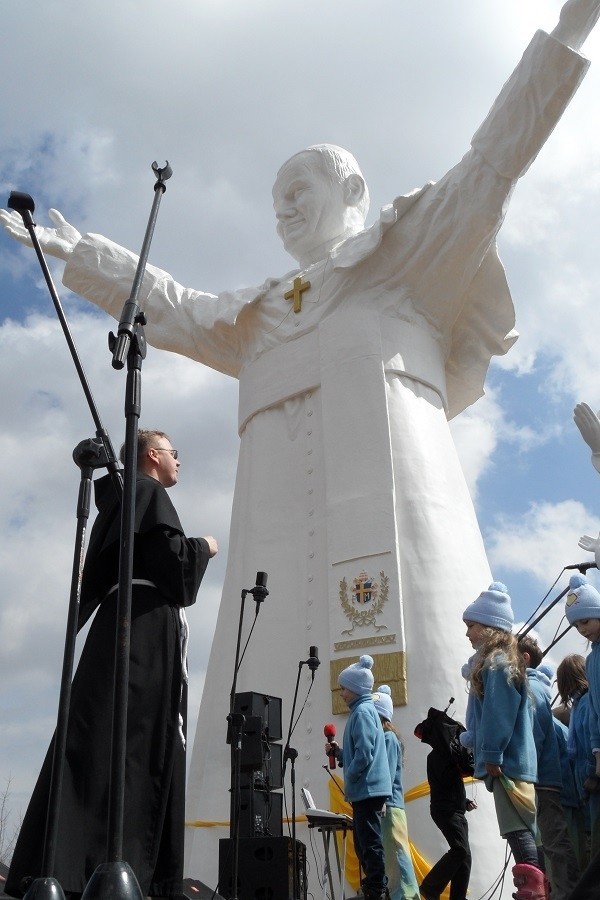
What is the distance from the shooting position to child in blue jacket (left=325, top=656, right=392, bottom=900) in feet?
16.1

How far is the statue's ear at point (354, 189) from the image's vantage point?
8703 millimetres

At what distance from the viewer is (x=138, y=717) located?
3227mm

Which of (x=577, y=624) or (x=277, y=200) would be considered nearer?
(x=577, y=624)

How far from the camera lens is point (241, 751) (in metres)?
5.71

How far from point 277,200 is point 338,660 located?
14.0 ft

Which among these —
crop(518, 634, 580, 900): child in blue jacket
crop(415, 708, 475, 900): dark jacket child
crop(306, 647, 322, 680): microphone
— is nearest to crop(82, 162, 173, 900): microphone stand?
crop(518, 634, 580, 900): child in blue jacket

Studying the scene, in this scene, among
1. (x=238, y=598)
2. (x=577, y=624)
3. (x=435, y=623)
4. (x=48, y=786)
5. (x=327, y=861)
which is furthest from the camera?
(x=238, y=598)

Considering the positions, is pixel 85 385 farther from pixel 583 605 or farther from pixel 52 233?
pixel 52 233

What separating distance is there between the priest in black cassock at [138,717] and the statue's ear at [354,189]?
5.61 m

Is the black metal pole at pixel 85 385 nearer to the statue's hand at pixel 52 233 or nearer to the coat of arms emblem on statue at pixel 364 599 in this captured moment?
the coat of arms emblem on statue at pixel 364 599

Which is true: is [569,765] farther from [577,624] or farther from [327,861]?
[327,861]

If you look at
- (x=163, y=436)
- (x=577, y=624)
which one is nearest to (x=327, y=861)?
(x=577, y=624)

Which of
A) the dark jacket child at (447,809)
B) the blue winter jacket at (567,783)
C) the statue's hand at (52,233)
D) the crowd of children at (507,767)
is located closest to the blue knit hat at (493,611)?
the crowd of children at (507,767)

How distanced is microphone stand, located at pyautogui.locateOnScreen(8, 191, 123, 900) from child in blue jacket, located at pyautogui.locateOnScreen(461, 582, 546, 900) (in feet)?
6.54
